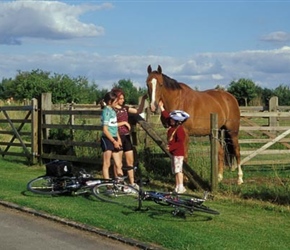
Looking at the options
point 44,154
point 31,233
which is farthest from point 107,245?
point 44,154

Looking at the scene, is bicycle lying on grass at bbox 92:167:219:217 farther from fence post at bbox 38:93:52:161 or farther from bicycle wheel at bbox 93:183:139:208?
fence post at bbox 38:93:52:161

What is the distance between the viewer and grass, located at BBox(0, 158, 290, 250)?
28.2 feet

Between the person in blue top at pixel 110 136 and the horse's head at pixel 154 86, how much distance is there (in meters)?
1.02

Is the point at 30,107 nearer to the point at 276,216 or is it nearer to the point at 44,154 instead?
the point at 44,154

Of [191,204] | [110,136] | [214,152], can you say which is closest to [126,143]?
[110,136]

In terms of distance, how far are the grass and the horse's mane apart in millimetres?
Answer: 2719

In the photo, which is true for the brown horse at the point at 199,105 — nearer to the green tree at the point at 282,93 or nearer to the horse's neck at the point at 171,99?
the horse's neck at the point at 171,99

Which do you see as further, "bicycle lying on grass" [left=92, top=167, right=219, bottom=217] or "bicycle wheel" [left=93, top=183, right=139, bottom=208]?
"bicycle wheel" [left=93, top=183, right=139, bottom=208]

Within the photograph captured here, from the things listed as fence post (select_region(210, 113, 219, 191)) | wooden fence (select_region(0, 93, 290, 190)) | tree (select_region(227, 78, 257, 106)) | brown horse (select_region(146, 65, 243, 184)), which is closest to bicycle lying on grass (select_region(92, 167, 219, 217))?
fence post (select_region(210, 113, 219, 191))

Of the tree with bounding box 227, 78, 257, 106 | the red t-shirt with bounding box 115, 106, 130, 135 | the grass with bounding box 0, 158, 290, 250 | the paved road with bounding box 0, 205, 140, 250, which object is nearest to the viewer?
the grass with bounding box 0, 158, 290, 250

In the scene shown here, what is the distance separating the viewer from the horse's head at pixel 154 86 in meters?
13.9

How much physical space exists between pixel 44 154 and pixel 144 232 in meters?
10.5

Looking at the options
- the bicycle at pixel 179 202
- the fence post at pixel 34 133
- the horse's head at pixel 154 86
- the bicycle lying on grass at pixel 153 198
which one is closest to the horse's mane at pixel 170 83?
the horse's head at pixel 154 86

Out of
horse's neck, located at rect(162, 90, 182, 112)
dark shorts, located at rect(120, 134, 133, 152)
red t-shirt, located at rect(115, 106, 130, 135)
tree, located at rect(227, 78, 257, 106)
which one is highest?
tree, located at rect(227, 78, 257, 106)
